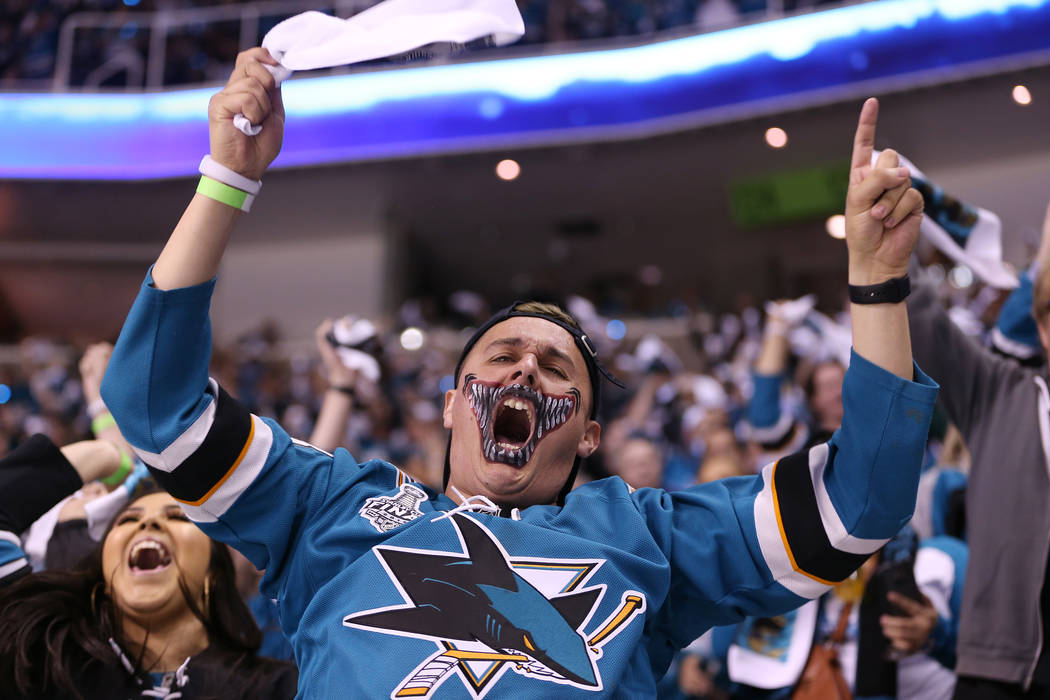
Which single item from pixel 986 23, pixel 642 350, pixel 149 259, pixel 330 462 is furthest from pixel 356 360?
pixel 149 259

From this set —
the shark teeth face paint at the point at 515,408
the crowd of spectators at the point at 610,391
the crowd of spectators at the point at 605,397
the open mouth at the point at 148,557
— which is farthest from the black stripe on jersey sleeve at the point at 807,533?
the crowd of spectators at the point at 605,397

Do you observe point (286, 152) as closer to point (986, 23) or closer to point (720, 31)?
point (720, 31)

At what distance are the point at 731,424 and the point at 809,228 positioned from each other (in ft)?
20.0

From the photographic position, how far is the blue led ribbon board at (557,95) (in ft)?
28.1

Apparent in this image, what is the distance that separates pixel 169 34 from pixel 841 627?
1019cm

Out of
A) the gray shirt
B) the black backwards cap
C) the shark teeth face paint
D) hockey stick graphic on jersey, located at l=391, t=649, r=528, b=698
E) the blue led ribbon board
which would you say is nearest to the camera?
hockey stick graphic on jersey, located at l=391, t=649, r=528, b=698

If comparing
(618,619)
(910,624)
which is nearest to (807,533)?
(618,619)

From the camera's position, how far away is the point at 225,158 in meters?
1.51

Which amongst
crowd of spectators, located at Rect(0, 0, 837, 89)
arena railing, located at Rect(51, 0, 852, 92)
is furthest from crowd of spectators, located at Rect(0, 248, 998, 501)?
arena railing, located at Rect(51, 0, 852, 92)

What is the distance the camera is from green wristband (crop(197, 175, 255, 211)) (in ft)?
4.90

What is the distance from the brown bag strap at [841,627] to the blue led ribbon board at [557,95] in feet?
22.8

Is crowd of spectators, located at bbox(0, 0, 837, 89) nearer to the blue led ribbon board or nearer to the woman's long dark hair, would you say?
the blue led ribbon board

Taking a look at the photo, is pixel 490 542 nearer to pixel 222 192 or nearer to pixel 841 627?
pixel 222 192

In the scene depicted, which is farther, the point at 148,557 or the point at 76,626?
the point at 148,557
